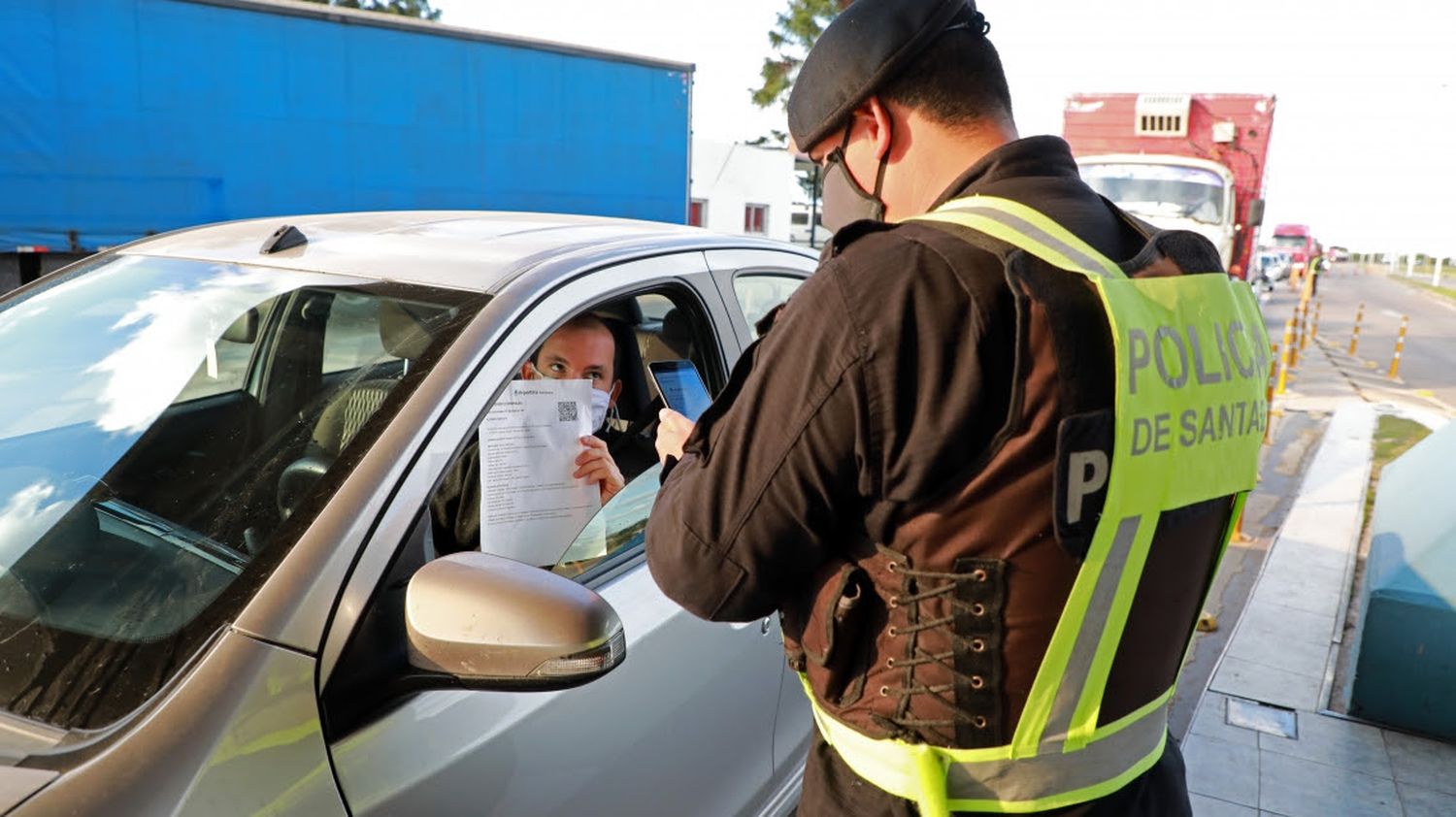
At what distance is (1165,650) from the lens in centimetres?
137

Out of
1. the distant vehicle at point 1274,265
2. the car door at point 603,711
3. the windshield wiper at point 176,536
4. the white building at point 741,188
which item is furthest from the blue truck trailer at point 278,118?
the distant vehicle at point 1274,265

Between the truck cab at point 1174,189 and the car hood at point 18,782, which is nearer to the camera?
the car hood at point 18,782

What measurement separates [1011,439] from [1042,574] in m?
0.17

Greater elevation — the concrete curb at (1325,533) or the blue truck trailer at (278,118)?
the blue truck trailer at (278,118)

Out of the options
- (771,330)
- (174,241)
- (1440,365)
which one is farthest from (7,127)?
(1440,365)

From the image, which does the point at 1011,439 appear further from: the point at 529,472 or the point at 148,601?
the point at 148,601

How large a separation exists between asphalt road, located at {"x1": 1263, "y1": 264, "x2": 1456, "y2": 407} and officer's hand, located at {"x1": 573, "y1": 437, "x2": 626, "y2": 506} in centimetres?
870

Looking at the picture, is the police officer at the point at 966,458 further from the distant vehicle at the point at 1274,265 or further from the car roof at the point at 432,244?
the distant vehicle at the point at 1274,265

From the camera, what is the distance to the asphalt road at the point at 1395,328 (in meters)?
13.7

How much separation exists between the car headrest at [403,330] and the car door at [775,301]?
0.76 meters

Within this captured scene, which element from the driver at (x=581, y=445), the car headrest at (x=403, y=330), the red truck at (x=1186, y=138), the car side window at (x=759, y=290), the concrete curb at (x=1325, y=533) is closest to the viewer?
the car headrest at (x=403, y=330)

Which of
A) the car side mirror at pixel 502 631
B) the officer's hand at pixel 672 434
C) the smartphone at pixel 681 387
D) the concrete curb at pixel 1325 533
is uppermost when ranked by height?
the officer's hand at pixel 672 434

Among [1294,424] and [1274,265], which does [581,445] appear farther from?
[1274,265]

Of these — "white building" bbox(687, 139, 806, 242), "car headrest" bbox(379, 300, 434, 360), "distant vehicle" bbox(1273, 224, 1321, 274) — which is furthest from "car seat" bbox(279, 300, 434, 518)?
"distant vehicle" bbox(1273, 224, 1321, 274)
